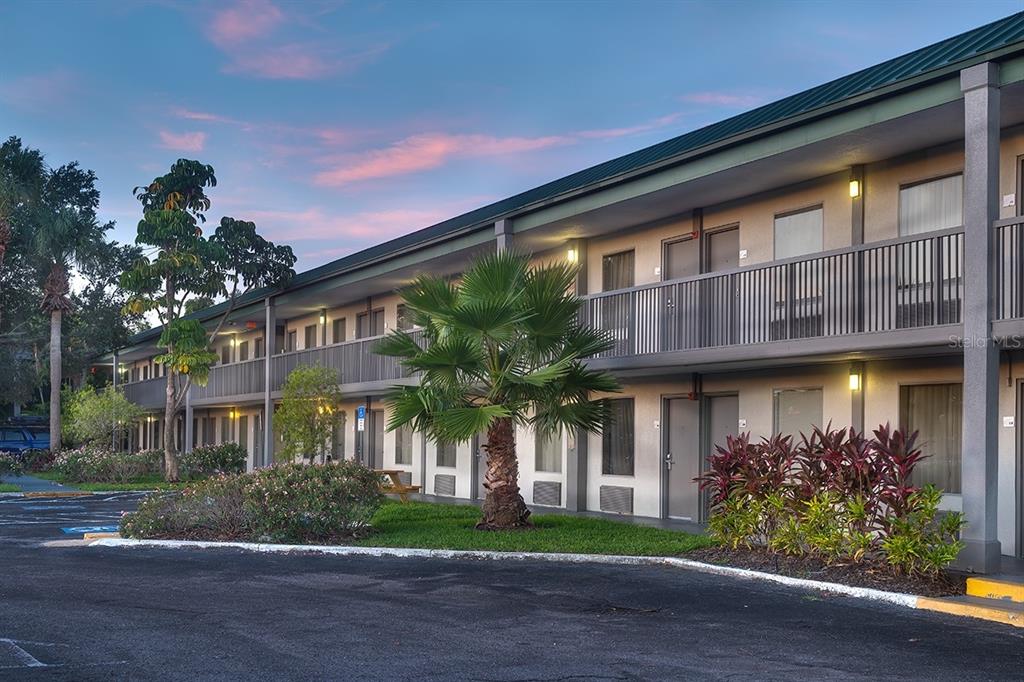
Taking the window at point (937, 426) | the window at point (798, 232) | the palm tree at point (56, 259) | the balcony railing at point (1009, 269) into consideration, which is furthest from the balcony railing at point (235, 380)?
the balcony railing at point (1009, 269)

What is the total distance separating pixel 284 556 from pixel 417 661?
771 centimetres

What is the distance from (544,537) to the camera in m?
16.8

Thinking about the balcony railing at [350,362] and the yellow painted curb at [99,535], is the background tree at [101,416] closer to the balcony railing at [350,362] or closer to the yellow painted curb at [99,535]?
the balcony railing at [350,362]

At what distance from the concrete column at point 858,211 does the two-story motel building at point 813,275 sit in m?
0.03

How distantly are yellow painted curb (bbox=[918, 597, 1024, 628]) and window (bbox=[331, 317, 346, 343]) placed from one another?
2584 cm

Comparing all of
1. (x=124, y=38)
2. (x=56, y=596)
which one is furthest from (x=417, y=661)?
(x=124, y=38)

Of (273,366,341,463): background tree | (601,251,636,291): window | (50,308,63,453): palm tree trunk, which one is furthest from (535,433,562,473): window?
(50,308,63,453): palm tree trunk

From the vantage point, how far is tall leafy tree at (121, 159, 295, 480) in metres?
34.1

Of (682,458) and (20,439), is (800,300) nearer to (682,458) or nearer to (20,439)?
(682,458)

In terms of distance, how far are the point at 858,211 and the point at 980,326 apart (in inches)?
176

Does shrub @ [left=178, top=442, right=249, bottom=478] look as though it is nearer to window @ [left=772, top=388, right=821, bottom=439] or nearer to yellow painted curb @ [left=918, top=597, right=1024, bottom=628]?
window @ [left=772, top=388, right=821, bottom=439]

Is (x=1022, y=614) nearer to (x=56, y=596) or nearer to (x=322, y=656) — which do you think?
(x=322, y=656)

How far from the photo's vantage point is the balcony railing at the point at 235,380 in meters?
35.4

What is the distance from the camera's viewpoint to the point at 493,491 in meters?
17.9
